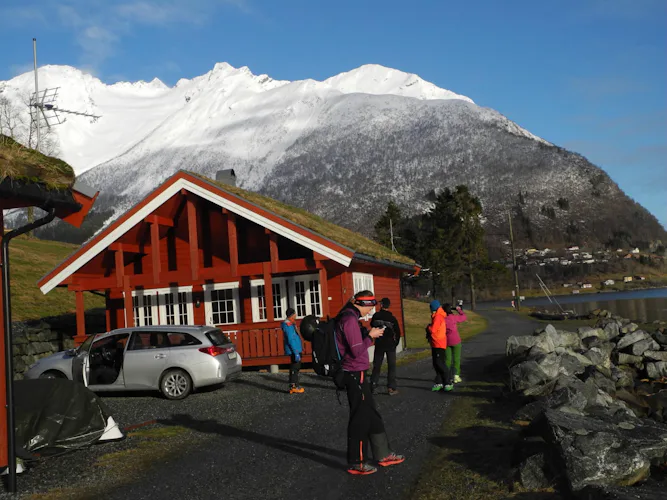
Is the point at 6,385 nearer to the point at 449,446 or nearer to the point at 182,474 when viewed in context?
the point at 182,474

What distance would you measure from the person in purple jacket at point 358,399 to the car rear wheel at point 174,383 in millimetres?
7608

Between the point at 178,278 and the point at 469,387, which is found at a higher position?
the point at 178,278

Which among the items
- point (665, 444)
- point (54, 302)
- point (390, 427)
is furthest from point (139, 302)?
point (665, 444)

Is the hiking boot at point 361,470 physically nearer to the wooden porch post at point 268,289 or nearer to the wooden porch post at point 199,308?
the wooden porch post at point 268,289

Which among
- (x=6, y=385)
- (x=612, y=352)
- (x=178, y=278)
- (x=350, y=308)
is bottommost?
(x=612, y=352)

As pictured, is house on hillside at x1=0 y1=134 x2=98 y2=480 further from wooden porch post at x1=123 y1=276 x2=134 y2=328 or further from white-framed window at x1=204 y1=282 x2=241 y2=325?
white-framed window at x1=204 y1=282 x2=241 y2=325

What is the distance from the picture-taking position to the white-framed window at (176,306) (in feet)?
74.0

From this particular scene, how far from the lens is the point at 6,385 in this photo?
303 inches

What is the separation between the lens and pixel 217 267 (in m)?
20.7

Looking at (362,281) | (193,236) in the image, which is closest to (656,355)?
(362,281)

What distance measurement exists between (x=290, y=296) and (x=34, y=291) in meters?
15.9

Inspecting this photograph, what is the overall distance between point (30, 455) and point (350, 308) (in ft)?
14.4

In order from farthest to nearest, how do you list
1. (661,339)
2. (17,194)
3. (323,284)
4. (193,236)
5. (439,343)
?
(661,339) → (193,236) → (323,284) → (439,343) → (17,194)

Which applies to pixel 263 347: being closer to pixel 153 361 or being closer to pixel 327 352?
pixel 153 361
